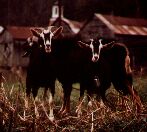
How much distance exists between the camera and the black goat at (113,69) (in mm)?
9852

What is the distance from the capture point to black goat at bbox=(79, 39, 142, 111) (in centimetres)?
985

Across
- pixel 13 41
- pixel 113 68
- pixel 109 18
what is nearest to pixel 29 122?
pixel 113 68

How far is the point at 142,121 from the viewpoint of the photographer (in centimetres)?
719

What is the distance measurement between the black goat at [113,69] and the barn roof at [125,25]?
1677 centimetres

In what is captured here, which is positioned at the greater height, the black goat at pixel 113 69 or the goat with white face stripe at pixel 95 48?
the goat with white face stripe at pixel 95 48

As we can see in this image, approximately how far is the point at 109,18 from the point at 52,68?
22.0 meters

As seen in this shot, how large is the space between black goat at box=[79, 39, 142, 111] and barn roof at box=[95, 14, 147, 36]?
1677 centimetres

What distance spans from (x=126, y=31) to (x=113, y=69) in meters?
17.6

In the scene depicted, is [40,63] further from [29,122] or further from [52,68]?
[29,122]

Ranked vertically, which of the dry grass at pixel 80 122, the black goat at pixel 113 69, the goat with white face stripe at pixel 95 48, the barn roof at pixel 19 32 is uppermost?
the barn roof at pixel 19 32

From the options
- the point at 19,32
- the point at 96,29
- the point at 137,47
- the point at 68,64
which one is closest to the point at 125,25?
the point at 137,47

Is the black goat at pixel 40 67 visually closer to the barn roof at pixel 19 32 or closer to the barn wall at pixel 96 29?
the barn wall at pixel 96 29

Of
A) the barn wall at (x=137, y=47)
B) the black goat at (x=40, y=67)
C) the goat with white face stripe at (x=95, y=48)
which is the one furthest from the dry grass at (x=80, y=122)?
the barn wall at (x=137, y=47)

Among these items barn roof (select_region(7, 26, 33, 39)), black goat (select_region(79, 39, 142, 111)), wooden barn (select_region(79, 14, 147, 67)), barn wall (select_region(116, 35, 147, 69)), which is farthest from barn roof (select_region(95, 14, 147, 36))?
black goat (select_region(79, 39, 142, 111))
